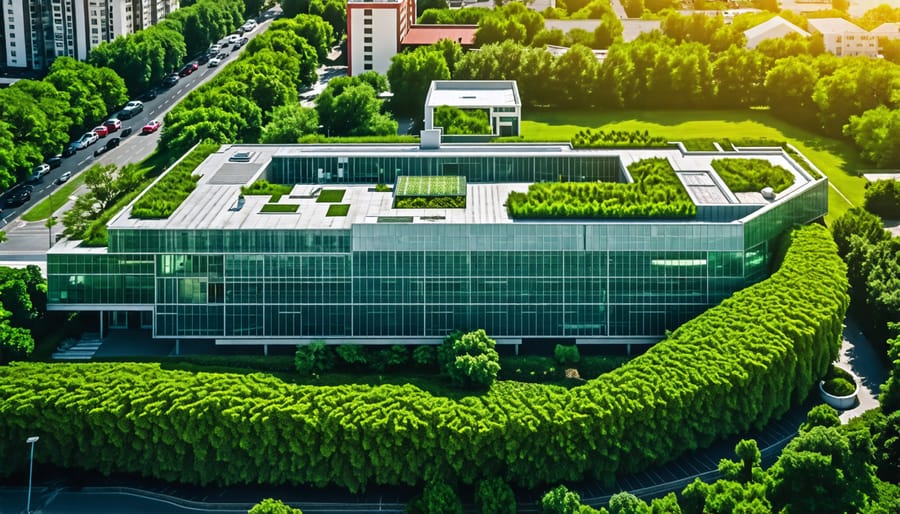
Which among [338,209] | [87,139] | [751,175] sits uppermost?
[751,175]

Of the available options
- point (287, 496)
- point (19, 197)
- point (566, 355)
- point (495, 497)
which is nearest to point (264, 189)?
point (566, 355)

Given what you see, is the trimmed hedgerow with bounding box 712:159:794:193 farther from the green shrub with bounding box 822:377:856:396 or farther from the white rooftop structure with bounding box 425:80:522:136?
the white rooftop structure with bounding box 425:80:522:136

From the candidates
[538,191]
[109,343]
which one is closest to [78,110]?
[109,343]

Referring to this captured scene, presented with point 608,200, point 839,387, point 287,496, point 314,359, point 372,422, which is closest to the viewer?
point 372,422

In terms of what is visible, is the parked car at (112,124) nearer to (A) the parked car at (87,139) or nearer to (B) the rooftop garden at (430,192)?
(A) the parked car at (87,139)

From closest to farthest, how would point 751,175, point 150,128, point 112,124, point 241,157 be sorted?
point 751,175 → point 241,157 → point 150,128 → point 112,124

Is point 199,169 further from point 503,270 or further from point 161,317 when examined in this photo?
point 503,270

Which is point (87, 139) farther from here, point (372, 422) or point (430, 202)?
point (372, 422)
